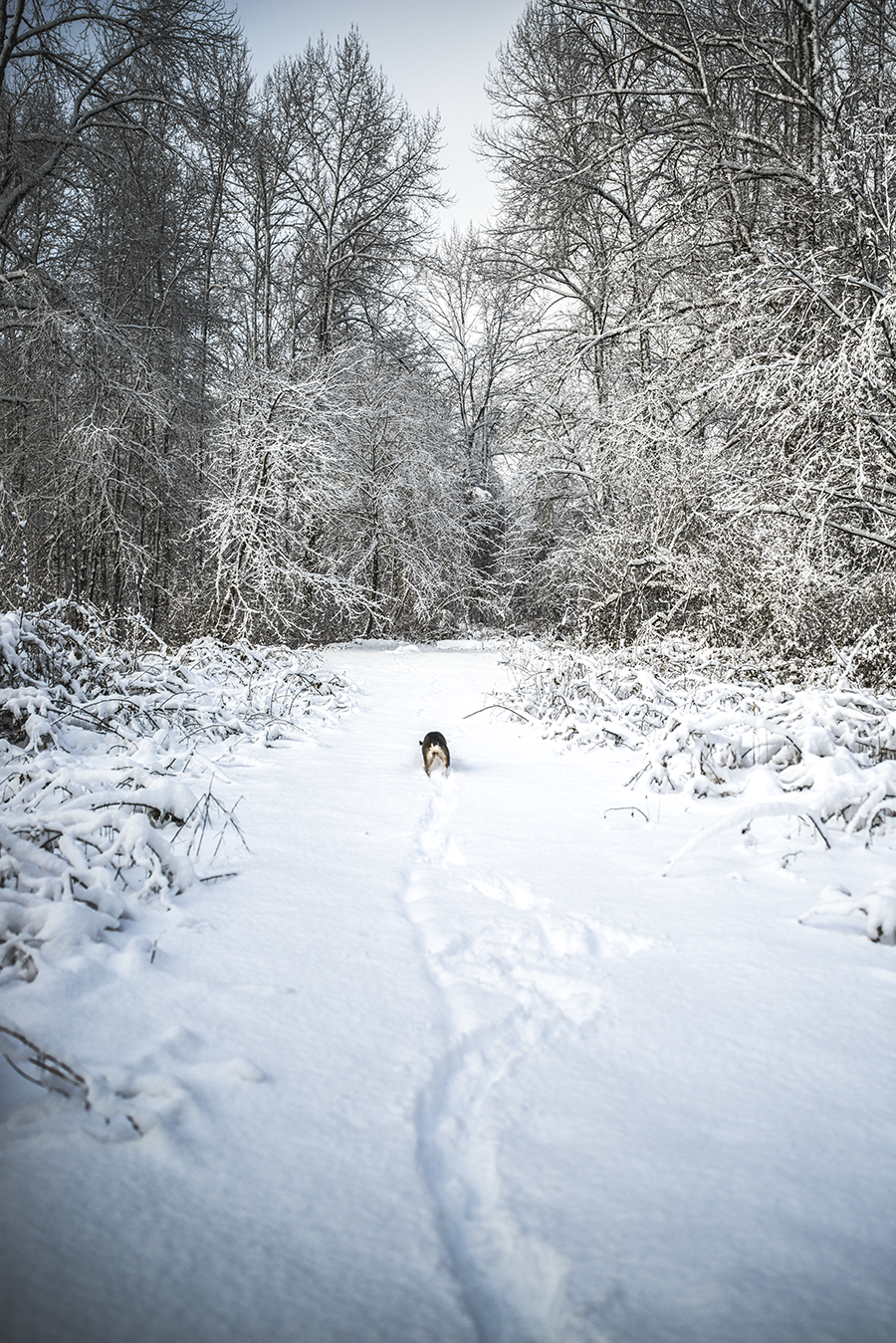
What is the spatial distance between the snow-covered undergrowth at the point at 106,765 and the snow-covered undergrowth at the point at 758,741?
1.65m

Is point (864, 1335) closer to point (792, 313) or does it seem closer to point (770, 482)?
point (770, 482)

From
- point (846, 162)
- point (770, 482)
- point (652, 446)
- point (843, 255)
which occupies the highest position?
point (846, 162)

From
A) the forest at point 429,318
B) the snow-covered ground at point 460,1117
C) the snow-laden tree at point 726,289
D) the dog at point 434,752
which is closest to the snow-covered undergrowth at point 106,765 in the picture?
the snow-covered ground at point 460,1117

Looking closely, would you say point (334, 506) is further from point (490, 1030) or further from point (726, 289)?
point (490, 1030)

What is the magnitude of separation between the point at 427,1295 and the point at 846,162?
7426 mm

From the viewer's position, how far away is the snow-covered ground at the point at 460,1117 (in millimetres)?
796

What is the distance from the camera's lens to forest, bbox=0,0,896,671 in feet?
17.9

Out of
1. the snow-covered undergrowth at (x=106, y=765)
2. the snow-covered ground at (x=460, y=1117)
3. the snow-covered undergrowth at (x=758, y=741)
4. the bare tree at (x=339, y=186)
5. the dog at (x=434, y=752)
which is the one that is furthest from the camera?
the bare tree at (x=339, y=186)

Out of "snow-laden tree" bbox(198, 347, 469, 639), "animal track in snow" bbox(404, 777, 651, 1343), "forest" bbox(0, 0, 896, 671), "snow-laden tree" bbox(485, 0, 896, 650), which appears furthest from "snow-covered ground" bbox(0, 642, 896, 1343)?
"snow-laden tree" bbox(198, 347, 469, 639)

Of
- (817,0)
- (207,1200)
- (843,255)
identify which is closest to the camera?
(207,1200)

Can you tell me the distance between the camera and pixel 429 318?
17500 millimetres

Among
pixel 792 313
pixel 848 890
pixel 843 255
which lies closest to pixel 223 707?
pixel 848 890

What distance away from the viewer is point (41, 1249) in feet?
2.67

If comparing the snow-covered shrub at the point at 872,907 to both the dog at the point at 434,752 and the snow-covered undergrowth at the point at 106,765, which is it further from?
the dog at the point at 434,752
